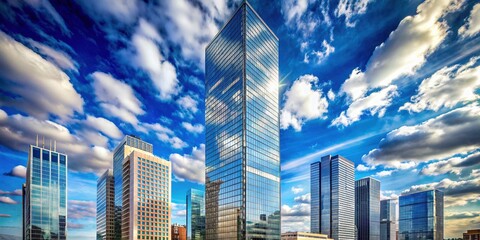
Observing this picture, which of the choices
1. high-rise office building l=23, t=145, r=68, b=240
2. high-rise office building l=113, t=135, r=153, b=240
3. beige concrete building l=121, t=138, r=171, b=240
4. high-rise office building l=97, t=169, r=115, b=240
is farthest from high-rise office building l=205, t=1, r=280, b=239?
high-rise office building l=23, t=145, r=68, b=240

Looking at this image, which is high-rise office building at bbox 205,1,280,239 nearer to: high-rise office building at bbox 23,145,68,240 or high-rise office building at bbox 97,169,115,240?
high-rise office building at bbox 97,169,115,240

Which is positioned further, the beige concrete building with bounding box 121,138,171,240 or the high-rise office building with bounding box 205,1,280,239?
the beige concrete building with bounding box 121,138,171,240

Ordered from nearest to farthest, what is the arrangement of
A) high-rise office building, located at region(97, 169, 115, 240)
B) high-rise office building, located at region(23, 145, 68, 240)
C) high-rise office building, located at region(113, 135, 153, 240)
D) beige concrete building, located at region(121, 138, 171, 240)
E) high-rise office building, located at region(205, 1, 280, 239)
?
1. high-rise office building, located at region(205, 1, 280, 239)
2. beige concrete building, located at region(121, 138, 171, 240)
3. high-rise office building, located at region(113, 135, 153, 240)
4. high-rise office building, located at region(23, 145, 68, 240)
5. high-rise office building, located at region(97, 169, 115, 240)

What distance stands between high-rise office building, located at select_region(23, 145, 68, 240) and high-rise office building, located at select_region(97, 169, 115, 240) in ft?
78.2

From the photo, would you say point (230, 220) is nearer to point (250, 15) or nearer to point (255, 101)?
point (255, 101)

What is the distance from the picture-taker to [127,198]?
129m

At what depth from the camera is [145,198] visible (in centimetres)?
12419

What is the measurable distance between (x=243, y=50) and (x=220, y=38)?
888 inches

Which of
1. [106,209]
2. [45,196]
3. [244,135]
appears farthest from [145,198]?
[45,196]

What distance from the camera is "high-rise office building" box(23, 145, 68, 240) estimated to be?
150250mm

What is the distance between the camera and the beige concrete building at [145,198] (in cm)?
11825

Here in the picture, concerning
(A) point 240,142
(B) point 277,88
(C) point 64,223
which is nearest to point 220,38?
(B) point 277,88

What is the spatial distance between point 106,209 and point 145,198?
75.3 m

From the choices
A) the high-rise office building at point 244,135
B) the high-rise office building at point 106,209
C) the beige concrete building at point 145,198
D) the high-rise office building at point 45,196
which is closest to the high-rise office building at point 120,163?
the high-rise office building at point 106,209
